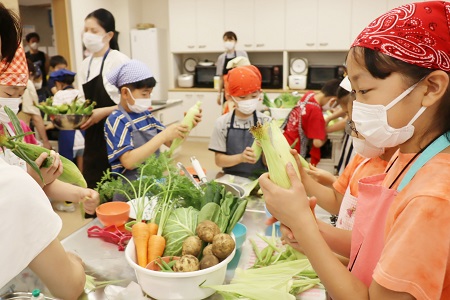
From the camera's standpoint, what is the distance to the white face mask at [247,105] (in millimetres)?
2523

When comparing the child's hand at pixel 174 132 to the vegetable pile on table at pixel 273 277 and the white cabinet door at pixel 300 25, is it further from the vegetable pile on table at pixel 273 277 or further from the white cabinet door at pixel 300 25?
the white cabinet door at pixel 300 25

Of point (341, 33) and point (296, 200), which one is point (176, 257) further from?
point (341, 33)

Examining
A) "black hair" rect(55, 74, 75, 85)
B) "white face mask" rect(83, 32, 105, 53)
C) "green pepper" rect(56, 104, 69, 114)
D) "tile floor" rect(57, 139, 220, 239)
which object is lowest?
"tile floor" rect(57, 139, 220, 239)

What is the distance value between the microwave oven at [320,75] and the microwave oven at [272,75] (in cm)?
53

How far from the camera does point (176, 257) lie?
1.20 meters

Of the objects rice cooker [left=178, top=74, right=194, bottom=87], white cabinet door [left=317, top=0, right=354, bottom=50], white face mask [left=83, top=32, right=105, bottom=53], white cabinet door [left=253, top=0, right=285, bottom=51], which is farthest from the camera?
rice cooker [left=178, top=74, right=194, bottom=87]

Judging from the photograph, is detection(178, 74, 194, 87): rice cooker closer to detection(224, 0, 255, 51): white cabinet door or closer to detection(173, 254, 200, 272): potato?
detection(224, 0, 255, 51): white cabinet door

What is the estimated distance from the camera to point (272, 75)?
697 centimetres

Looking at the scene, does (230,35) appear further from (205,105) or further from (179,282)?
(179,282)

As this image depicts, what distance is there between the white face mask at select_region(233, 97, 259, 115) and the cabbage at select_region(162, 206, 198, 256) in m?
1.26

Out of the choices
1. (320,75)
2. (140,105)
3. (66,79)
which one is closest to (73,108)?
(140,105)

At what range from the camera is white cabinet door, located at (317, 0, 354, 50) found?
6.51 metres

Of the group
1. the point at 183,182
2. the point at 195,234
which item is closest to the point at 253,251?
the point at 195,234

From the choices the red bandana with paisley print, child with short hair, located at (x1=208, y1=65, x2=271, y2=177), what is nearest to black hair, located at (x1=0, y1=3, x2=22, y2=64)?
the red bandana with paisley print
